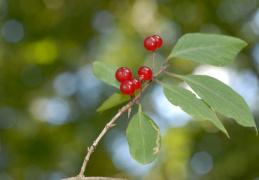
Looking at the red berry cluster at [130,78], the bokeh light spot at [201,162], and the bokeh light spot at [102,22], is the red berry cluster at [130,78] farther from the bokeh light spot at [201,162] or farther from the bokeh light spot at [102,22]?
the bokeh light spot at [102,22]

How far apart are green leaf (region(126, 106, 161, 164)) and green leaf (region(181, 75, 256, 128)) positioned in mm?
152

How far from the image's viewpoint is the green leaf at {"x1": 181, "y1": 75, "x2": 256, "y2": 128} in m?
0.81

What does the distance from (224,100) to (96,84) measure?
507cm

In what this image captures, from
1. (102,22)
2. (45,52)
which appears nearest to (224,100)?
(45,52)

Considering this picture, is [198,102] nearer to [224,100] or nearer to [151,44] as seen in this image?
[224,100]

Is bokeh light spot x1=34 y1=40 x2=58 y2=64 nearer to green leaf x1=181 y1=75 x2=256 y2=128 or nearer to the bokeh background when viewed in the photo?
the bokeh background

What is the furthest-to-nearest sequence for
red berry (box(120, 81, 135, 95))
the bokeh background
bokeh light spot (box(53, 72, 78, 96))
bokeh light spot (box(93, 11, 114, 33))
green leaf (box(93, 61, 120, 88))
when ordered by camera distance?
bokeh light spot (box(93, 11, 114, 33)), bokeh light spot (box(53, 72, 78, 96)), the bokeh background, green leaf (box(93, 61, 120, 88)), red berry (box(120, 81, 135, 95))

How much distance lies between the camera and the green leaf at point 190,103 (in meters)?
0.74

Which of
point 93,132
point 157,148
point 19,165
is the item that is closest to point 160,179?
point 93,132

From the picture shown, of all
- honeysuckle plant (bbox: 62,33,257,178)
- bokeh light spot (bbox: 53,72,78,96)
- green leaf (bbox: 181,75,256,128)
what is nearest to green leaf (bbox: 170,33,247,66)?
honeysuckle plant (bbox: 62,33,257,178)

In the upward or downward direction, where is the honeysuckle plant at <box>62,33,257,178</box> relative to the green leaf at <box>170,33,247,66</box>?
downward

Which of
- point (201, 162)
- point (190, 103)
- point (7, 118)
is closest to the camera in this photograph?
point (190, 103)

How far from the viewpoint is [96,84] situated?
5836 millimetres

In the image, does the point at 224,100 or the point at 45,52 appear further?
the point at 45,52
